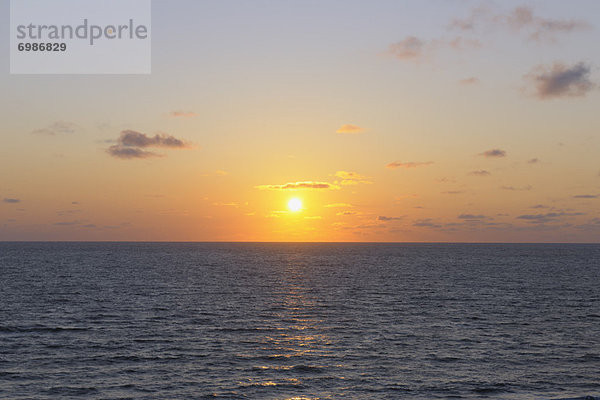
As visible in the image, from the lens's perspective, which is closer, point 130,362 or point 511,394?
point 511,394

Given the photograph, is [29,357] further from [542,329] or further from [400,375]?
[542,329]

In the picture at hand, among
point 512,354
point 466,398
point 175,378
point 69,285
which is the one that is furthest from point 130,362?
point 69,285

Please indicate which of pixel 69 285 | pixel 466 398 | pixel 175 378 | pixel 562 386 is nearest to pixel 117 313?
pixel 175 378

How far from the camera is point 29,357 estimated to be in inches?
1777

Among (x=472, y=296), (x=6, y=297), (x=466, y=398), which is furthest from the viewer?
(x=472, y=296)

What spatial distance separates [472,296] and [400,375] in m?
55.5

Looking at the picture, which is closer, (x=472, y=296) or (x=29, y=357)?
(x=29, y=357)

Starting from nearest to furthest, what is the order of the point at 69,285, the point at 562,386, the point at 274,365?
the point at 562,386
the point at 274,365
the point at 69,285

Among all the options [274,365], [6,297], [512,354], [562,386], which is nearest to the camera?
[562,386]

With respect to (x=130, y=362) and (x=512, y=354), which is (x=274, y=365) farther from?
(x=512, y=354)

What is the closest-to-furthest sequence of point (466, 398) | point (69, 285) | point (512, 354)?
point (466, 398), point (512, 354), point (69, 285)

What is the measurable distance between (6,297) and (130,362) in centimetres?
5233

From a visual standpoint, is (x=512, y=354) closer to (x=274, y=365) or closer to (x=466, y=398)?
(x=466, y=398)

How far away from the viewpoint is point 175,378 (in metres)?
40.2
